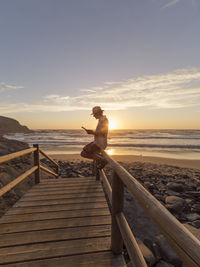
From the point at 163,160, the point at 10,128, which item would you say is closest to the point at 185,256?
the point at 163,160

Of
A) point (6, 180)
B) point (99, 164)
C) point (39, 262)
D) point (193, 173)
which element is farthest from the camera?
point (193, 173)

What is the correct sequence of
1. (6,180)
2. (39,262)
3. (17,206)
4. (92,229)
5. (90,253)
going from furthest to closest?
(6,180) → (17,206) → (92,229) → (90,253) → (39,262)

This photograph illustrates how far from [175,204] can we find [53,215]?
158 inches

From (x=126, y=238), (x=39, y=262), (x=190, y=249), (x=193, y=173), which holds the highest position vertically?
(x=190, y=249)

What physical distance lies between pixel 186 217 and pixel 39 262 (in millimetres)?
4293

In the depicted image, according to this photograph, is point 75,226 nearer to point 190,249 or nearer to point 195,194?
point 190,249

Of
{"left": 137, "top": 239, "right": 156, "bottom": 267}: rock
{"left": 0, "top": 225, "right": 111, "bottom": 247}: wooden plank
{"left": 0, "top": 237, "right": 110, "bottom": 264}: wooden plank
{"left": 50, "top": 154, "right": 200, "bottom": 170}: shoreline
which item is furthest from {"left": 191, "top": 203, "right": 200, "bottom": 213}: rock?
Result: {"left": 50, "top": 154, "right": 200, "bottom": 170}: shoreline

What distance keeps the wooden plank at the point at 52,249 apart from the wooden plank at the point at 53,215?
0.71m

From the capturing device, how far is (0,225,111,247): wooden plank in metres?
2.47

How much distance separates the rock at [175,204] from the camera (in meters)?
5.12

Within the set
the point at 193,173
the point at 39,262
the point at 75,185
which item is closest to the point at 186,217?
the point at 75,185

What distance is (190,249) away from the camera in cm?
67

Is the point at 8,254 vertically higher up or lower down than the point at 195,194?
higher up

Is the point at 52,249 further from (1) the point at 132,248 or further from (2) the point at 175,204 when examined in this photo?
(2) the point at 175,204
